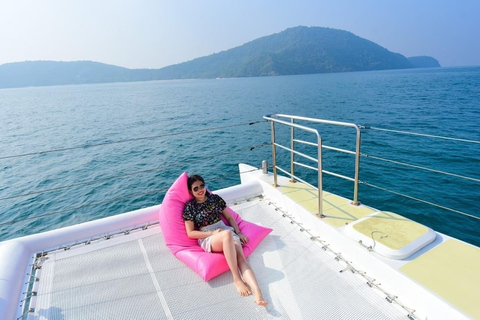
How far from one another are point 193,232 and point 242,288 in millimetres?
789

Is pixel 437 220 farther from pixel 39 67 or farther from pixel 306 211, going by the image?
pixel 39 67

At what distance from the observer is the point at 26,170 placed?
35.7ft

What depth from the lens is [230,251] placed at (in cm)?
250

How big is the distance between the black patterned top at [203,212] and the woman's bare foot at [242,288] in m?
0.75

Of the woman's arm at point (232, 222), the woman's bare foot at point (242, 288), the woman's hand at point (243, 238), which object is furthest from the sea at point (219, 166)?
the woman's bare foot at point (242, 288)

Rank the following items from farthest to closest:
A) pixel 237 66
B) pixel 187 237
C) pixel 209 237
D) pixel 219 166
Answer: pixel 237 66
pixel 219 166
pixel 187 237
pixel 209 237

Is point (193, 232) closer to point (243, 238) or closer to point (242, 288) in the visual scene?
point (243, 238)

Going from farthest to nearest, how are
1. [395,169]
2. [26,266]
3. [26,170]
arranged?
1. [26,170]
2. [395,169]
3. [26,266]

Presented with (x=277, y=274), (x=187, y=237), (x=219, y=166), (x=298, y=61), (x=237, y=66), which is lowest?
(x=219, y=166)

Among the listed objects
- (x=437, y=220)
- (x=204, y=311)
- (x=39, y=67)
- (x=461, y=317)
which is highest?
(x=39, y=67)

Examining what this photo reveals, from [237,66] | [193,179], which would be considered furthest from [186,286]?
[237,66]

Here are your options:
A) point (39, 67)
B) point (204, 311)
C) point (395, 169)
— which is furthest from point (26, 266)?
point (39, 67)

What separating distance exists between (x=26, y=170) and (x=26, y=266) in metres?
10.2

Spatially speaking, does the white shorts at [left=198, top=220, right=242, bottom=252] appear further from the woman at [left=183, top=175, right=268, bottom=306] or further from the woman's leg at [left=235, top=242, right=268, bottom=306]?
the woman's leg at [left=235, top=242, right=268, bottom=306]
